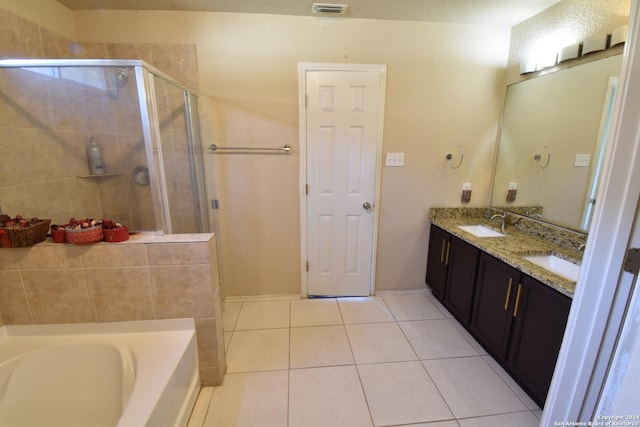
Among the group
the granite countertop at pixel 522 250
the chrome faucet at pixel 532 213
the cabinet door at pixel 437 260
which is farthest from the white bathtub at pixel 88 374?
the chrome faucet at pixel 532 213

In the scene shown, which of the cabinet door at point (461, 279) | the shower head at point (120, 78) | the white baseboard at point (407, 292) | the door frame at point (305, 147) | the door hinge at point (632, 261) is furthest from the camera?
the white baseboard at point (407, 292)

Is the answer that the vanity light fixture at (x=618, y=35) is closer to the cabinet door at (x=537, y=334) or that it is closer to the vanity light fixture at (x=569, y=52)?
the vanity light fixture at (x=569, y=52)

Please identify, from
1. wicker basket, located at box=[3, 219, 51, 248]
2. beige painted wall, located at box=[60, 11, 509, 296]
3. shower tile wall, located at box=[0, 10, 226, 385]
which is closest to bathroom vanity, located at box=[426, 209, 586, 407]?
beige painted wall, located at box=[60, 11, 509, 296]

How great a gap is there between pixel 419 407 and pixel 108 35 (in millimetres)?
3315

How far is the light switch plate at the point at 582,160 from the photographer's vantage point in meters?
1.75

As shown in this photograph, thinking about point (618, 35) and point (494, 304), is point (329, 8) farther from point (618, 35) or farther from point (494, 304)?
point (494, 304)

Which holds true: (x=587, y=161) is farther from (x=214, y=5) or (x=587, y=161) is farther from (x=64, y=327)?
(x=64, y=327)

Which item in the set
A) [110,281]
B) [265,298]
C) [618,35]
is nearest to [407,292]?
[265,298]

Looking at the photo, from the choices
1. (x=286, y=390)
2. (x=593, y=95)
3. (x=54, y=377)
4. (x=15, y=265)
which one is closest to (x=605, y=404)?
(x=286, y=390)

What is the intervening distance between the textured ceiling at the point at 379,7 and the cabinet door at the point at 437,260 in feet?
5.65

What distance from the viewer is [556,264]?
5.85 feet

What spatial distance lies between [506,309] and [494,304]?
0.38 feet

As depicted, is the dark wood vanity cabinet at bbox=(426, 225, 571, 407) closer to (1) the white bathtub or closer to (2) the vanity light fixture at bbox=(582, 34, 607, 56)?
(2) the vanity light fixture at bbox=(582, 34, 607, 56)

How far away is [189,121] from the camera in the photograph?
209cm
